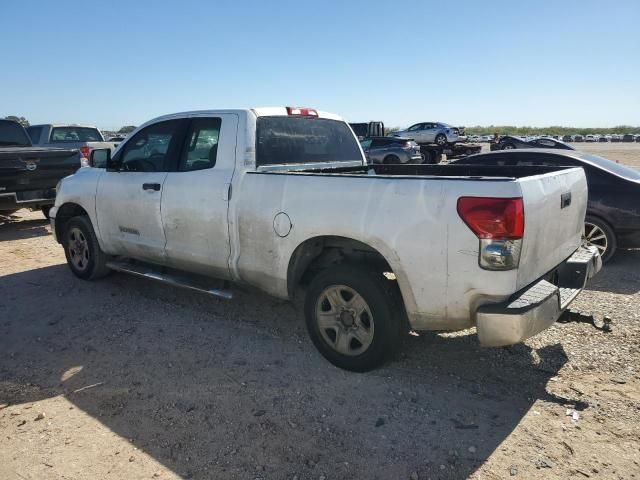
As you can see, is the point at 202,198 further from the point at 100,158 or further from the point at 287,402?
the point at 287,402

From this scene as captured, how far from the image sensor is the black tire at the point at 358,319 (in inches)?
133

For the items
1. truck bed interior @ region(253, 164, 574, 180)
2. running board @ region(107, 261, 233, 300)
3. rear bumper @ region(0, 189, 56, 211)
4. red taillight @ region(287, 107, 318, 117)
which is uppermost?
red taillight @ region(287, 107, 318, 117)

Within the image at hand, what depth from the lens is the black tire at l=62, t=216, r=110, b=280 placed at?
223 inches

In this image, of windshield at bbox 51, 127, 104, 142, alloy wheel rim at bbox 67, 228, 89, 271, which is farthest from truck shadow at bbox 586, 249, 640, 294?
windshield at bbox 51, 127, 104, 142

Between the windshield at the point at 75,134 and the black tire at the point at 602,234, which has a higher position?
the windshield at the point at 75,134

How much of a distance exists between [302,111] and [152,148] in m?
1.57

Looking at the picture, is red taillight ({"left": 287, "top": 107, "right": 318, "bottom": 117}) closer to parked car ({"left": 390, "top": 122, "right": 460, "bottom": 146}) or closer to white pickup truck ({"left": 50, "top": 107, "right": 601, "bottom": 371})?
white pickup truck ({"left": 50, "top": 107, "right": 601, "bottom": 371})

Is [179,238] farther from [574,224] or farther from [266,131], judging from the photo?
[574,224]

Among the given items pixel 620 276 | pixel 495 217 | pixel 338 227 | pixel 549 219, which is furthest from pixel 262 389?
pixel 620 276

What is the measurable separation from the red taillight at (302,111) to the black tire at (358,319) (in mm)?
1747

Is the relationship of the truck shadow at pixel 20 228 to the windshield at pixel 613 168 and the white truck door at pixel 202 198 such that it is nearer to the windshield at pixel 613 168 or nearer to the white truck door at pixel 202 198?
the white truck door at pixel 202 198

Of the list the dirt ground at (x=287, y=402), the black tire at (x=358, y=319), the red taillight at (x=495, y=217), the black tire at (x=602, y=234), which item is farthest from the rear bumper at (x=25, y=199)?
the black tire at (x=602, y=234)

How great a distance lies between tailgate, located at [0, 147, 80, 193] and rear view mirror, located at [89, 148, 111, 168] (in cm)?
401

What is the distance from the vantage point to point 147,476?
2600mm
